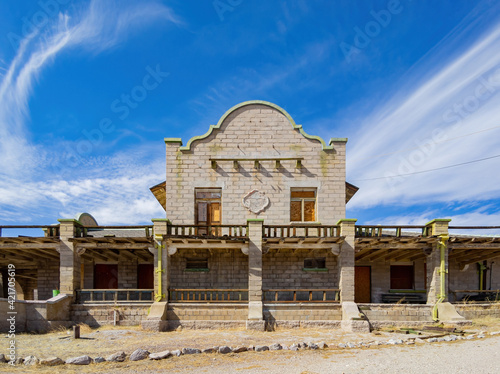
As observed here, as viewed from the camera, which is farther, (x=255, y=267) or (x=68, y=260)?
(x=68, y=260)

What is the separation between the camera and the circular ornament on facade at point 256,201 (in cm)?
1950

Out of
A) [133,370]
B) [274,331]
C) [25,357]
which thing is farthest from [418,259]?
[25,357]

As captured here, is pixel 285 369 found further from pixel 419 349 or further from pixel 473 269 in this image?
pixel 473 269

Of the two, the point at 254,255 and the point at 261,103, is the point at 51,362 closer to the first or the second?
the point at 254,255

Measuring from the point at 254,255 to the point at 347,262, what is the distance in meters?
4.29

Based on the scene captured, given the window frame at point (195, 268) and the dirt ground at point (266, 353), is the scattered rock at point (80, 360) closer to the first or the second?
the dirt ground at point (266, 353)

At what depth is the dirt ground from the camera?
9.45 metres

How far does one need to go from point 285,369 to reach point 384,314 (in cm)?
863

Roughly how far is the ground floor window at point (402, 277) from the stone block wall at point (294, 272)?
4529mm

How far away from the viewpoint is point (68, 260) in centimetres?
1700

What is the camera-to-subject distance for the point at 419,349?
11.3 metres

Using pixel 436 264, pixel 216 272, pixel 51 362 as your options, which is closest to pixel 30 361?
pixel 51 362

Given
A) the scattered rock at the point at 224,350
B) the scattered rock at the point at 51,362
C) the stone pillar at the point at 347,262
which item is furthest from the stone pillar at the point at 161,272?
the stone pillar at the point at 347,262

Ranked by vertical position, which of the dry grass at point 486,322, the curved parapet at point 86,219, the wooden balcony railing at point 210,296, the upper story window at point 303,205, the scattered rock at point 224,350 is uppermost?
the upper story window at point 303,205
